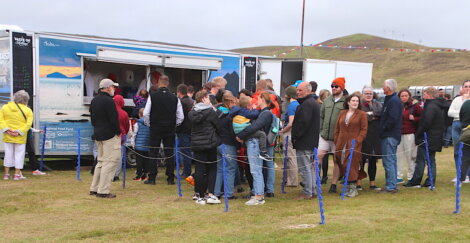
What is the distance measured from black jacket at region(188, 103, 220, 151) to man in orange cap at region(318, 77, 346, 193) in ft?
6.56

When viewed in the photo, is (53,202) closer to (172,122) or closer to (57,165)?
(172,122)

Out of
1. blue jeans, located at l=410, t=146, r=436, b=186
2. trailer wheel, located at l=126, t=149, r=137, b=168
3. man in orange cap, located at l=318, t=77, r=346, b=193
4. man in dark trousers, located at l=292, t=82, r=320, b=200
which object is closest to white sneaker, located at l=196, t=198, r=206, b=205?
man in dark trousers, located at l=292, t=82, r=320, b=200

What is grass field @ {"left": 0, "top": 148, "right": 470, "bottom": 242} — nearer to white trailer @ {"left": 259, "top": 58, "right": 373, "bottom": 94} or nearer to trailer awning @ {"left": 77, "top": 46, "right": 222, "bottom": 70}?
trailer awning @ {"left": 77, "top": 46, "right": 222, "bottom": 70}

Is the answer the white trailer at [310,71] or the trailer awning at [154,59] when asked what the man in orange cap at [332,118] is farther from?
the white trailer at [310,71]

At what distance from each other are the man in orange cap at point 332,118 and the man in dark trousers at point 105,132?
10.6 feet

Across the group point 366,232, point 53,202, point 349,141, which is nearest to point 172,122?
point 53,202

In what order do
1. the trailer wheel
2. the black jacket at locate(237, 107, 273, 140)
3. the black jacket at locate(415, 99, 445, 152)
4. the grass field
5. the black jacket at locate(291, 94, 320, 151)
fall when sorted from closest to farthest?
1. the grass field
2. the black jacket at locate(237, 107, 273, 140)
3. the black jacket at locate(291, 94, 320, 151)
4. the black jacket at locate(415, 99, 445, 152)
5. the trailer wheel

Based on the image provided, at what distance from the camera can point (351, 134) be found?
752cm

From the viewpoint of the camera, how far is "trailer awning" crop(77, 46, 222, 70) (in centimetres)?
998

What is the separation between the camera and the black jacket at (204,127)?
699 cm

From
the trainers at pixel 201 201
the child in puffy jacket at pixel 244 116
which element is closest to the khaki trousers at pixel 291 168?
the child in puffy jacket at pixel 244 116

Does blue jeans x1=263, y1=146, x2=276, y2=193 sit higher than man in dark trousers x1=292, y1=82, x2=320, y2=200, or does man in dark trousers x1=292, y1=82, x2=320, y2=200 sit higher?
man in dark trousers x1=292, y1=82, x2=320, y2=200

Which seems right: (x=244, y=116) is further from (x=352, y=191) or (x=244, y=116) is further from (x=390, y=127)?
(x=390, y=127)

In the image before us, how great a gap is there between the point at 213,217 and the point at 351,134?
8.38 feet
